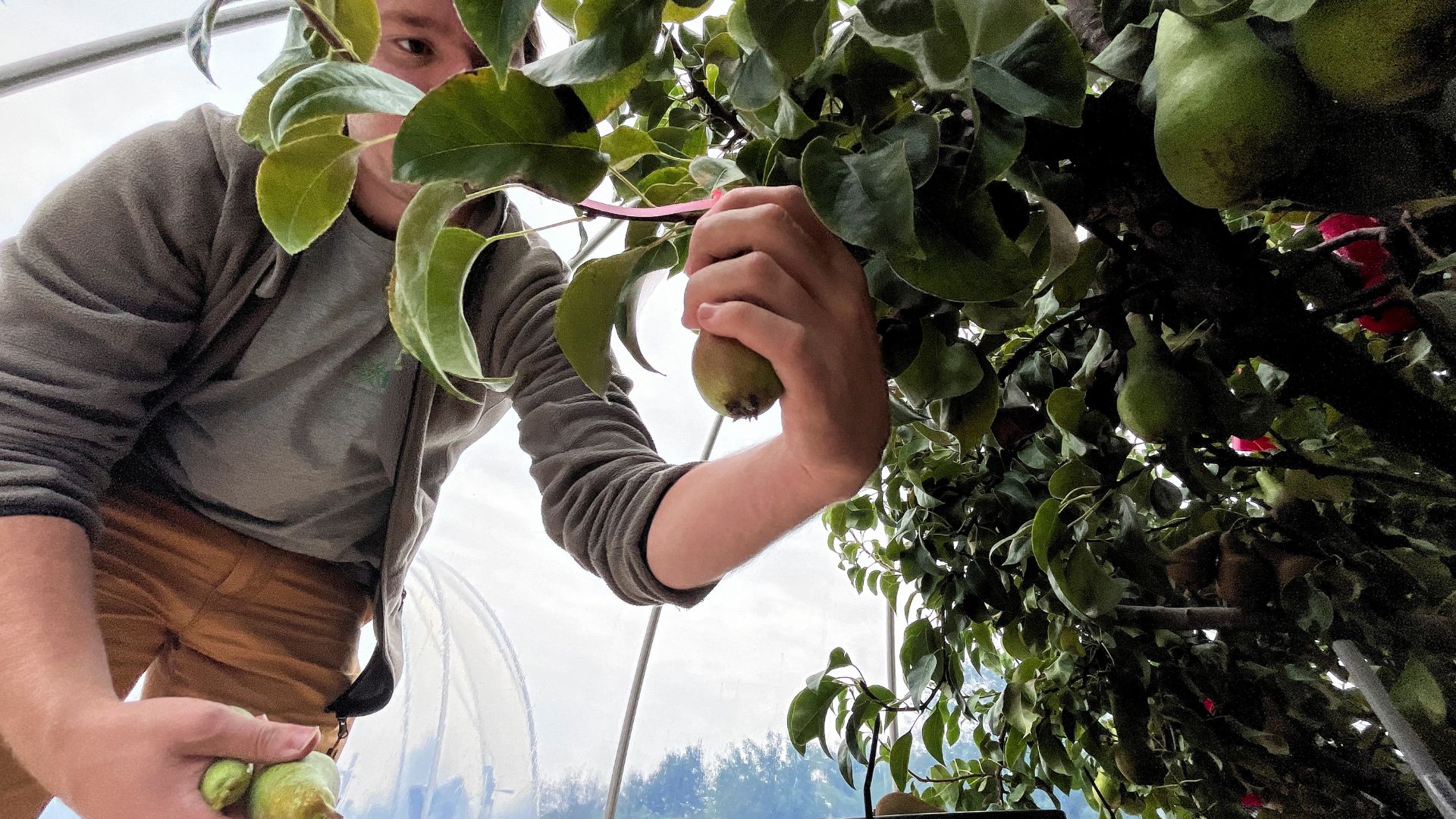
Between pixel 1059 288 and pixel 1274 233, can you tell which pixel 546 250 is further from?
pixel 1274 233

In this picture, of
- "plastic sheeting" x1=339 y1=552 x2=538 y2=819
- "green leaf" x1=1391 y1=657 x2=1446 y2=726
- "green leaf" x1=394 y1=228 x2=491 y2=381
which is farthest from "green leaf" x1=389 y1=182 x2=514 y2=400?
"plastic sheeting" x1=339 y1=552 x2=538 y2=819

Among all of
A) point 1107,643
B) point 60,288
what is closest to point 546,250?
point 60,288

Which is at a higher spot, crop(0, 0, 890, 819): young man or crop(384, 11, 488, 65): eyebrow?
crop(384, 11, 488, 65): eyebrow

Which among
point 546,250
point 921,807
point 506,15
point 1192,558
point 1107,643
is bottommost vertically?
point 921,807

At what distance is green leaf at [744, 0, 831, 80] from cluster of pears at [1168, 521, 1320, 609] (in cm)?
46

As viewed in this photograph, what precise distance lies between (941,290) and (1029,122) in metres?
0.10

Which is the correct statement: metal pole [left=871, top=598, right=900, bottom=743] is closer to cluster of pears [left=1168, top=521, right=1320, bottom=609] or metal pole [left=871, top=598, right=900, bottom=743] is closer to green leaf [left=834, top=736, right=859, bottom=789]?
green leaf [left=834, top=736, right=859, bottom=789]

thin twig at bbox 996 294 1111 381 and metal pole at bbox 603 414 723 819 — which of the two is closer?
thin twig at bbox 996 294 1111 381

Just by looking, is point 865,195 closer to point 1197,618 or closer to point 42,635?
point 1197,618

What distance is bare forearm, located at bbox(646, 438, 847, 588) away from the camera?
414mm

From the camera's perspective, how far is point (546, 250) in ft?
2.55

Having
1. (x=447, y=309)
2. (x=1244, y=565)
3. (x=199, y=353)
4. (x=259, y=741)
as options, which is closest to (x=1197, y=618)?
(x=1244, y=565)

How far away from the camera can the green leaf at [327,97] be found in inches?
8.7

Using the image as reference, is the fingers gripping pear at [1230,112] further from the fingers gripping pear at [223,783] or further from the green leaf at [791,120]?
the fingers gripping pear at [223,783]
